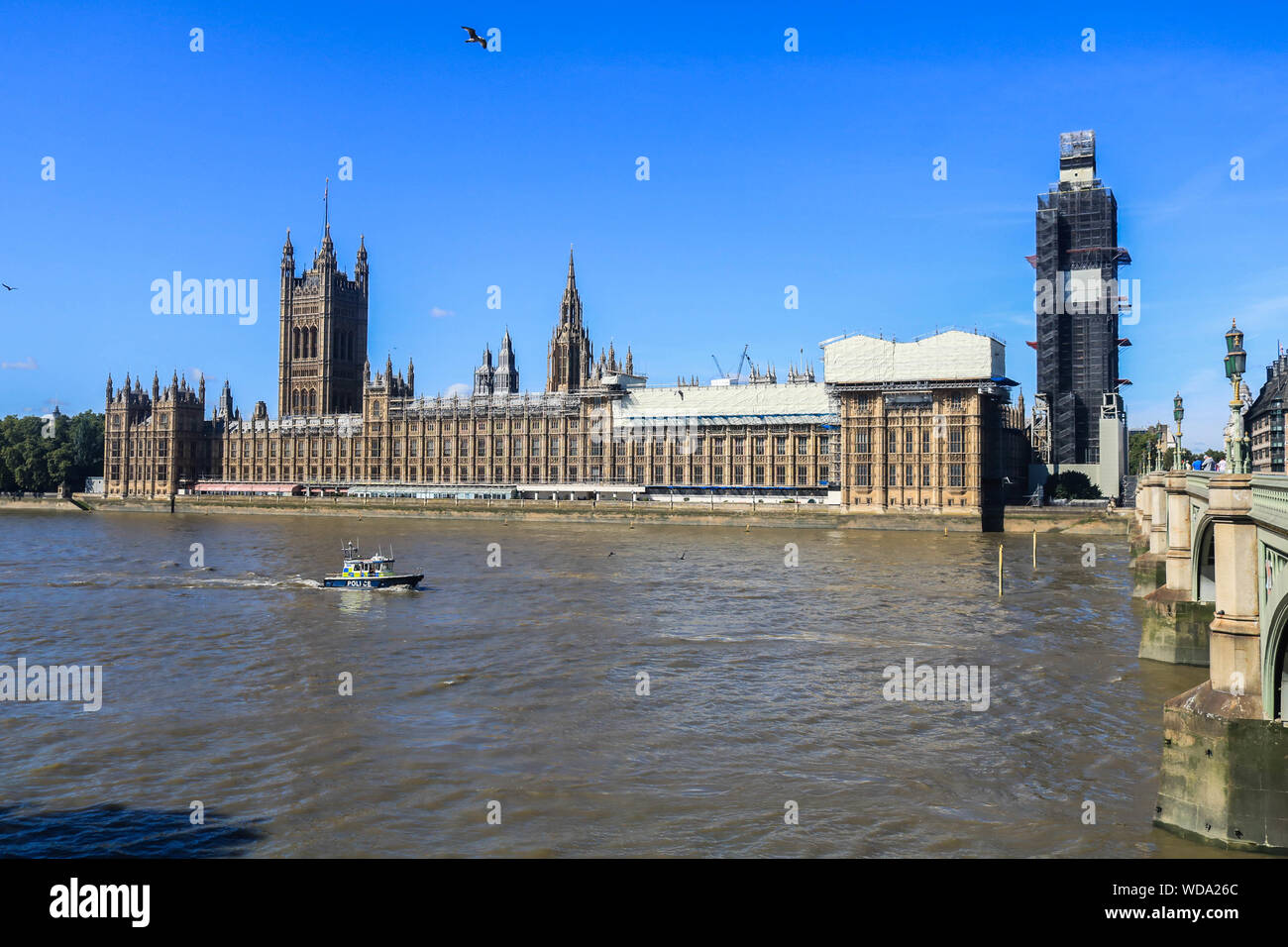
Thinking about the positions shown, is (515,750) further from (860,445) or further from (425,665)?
(860,445)

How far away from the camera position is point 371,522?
13675cm

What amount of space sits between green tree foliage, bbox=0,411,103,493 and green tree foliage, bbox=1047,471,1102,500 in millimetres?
163306

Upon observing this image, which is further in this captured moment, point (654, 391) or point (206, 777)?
point (654, 391)

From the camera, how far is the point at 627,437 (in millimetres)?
150875

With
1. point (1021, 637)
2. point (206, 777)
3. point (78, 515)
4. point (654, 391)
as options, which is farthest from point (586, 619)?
point (78, 515)

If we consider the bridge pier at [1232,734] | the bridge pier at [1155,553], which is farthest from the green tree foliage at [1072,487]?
the bridge pier at [1232,734]

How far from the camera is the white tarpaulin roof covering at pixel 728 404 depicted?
455 ft

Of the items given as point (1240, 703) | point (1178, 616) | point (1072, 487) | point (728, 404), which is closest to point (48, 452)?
point (728, 404)

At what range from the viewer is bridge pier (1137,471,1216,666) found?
3469 cm

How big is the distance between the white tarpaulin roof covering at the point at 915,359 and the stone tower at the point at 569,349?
69.6 metres

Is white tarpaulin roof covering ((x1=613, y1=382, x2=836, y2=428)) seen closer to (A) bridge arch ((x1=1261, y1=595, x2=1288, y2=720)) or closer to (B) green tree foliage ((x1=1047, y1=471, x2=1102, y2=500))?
(B) green tree foliage ((x1=1047, y1=471, x2=1102, y2=500))

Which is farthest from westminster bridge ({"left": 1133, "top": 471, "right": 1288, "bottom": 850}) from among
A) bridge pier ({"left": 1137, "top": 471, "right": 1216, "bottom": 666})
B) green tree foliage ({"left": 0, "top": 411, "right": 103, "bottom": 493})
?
green tree foliage ({"left": 0, "top": 411, "right": 103, "bottom": 493})

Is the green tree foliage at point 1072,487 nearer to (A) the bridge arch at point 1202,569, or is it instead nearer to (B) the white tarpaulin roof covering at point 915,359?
Result: (B) the white tarpaulin roof covering at point 915,359
